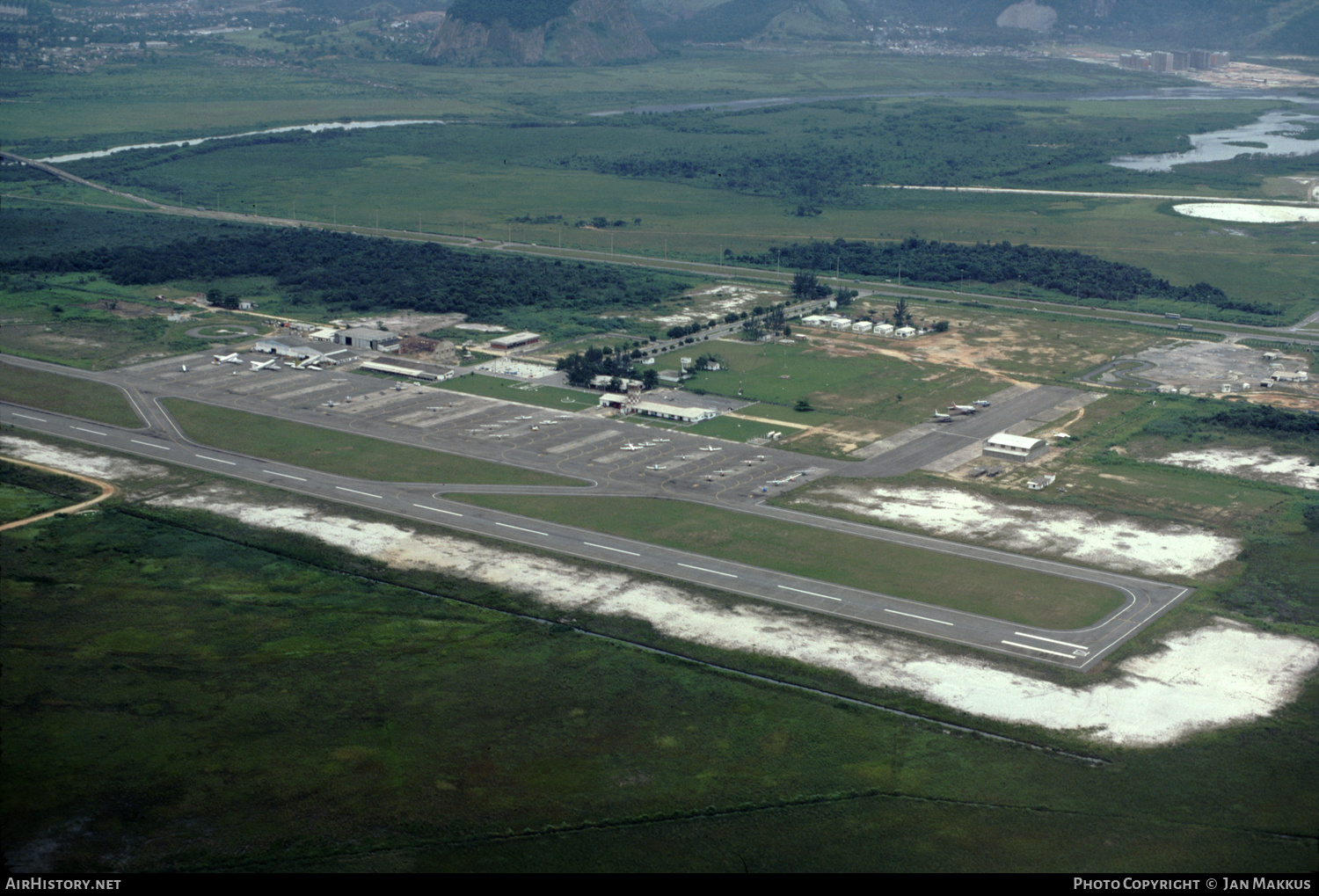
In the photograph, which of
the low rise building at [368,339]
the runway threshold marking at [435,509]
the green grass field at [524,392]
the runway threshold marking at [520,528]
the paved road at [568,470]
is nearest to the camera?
the paved road at [568,470]

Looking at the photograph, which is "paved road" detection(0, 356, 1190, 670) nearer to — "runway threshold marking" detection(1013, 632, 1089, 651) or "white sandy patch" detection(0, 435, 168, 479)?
"runway threshold marking" detection(1013, 632, 1089, 651)

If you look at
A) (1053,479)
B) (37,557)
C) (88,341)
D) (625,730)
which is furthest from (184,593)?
(88,341)

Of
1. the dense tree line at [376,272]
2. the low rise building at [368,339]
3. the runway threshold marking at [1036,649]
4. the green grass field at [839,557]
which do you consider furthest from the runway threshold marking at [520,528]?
the dense tree line at [376,272]

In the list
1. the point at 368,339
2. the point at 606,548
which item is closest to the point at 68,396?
the point at 368,339

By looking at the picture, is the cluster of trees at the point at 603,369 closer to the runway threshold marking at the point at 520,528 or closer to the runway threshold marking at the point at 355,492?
the runway threshold marking at the point at 355,492

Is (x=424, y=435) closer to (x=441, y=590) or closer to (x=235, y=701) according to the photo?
(x=441, y=590)

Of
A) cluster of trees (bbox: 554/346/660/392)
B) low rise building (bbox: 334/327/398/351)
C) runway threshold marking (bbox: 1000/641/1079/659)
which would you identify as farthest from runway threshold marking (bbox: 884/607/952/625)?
low rise building (bbox: 334/327/398/351)
